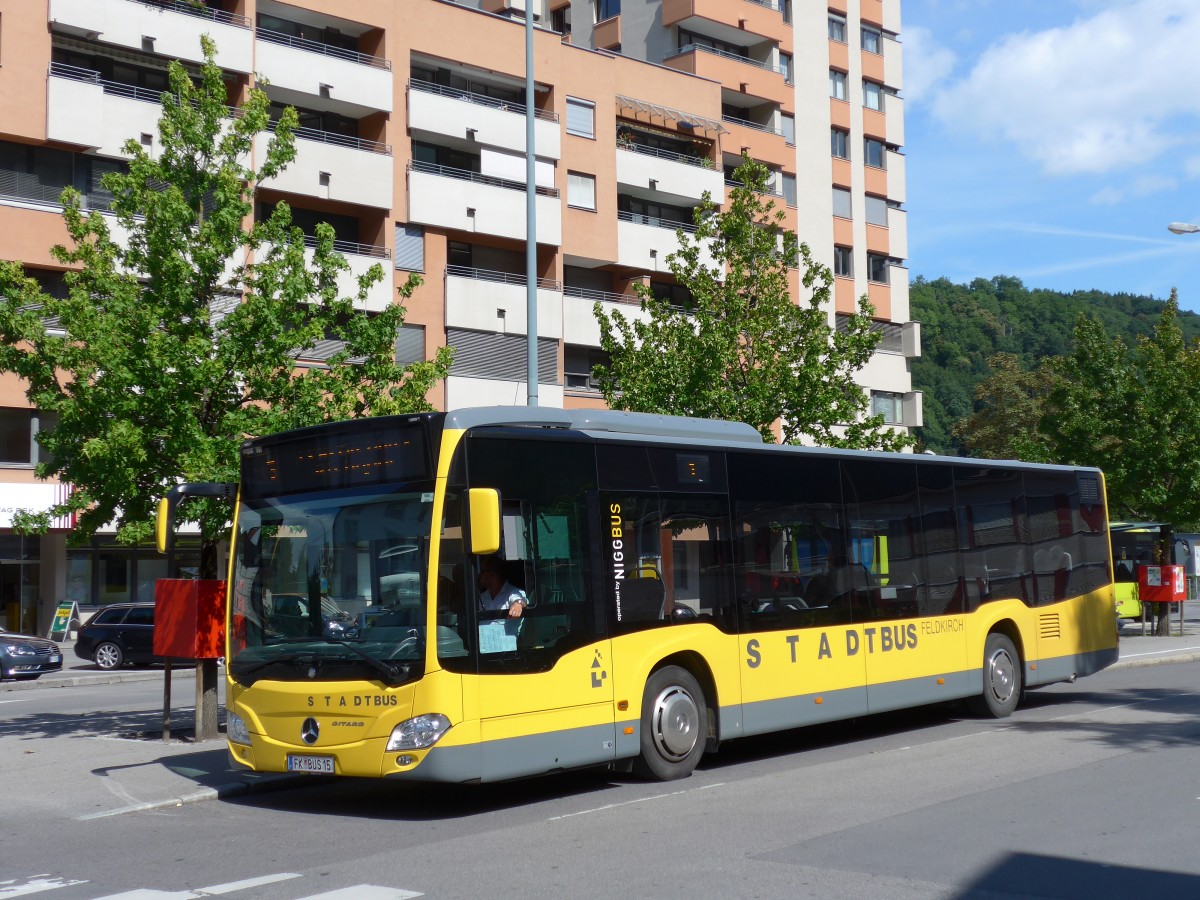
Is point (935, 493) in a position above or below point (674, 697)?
above

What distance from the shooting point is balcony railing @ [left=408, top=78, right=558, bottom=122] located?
3922 centimetres

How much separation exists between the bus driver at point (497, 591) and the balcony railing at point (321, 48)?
29.3 meters

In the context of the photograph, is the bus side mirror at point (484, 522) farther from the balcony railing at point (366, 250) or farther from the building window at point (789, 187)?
the building window at point (789, 187)

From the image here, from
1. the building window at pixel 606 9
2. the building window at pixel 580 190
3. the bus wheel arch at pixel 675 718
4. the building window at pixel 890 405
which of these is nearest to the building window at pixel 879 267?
the building window at pixel 890 405

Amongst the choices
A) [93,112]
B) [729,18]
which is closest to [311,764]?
[93,112]

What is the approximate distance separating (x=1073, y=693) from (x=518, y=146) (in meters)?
26.8

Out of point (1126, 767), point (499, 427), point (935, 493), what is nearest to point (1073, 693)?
point (935, 493)

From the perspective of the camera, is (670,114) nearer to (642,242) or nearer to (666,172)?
(666,172)

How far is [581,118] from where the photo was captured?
141 feet

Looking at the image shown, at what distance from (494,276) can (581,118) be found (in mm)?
6192

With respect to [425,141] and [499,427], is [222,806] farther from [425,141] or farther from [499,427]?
[425,141]

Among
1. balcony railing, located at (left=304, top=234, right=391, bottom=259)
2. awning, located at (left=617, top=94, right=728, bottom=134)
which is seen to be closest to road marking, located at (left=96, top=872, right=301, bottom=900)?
balcony railing, located at (left=304, top=234, right=391, bottom=259)

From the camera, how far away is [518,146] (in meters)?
40.8

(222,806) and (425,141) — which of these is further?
(425,141)
